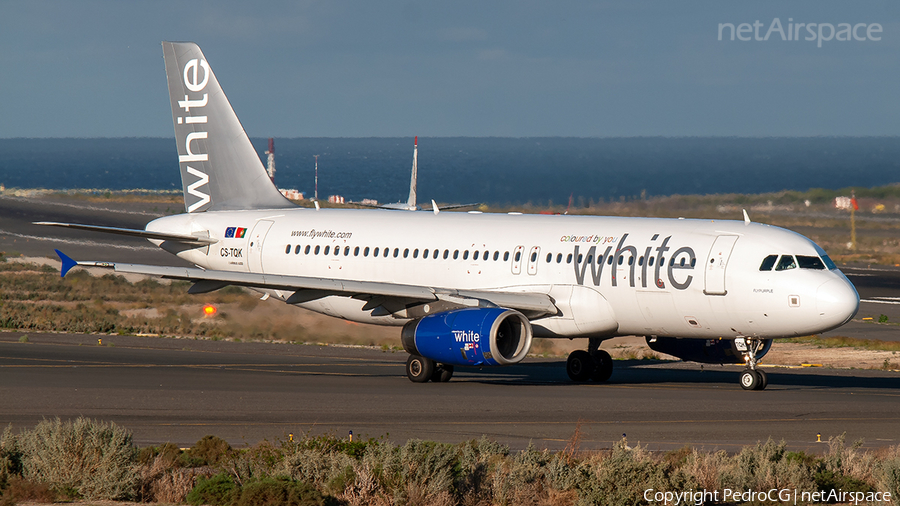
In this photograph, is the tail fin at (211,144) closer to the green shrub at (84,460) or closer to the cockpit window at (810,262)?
the cockpit window at (810,262)

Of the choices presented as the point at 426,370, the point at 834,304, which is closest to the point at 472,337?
the point at 426,370

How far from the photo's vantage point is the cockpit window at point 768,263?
85.1 feet

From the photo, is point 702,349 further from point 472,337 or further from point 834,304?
point 472,337

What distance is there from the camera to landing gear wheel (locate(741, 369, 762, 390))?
27234 mm

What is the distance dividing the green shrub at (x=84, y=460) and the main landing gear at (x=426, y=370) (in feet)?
46.3

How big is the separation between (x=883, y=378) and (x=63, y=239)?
215 feet

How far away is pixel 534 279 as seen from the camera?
95.0 ft

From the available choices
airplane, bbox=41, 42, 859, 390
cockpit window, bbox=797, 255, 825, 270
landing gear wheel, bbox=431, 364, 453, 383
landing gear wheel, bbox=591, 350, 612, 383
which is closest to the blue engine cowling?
airplane, bbox=41, 42, 859, 390

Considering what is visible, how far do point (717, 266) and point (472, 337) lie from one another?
5896 mm

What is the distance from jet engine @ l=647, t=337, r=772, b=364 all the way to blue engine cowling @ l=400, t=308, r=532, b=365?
15.8 ft

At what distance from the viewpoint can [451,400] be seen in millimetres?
25547

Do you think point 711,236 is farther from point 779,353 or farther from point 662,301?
point 779,353

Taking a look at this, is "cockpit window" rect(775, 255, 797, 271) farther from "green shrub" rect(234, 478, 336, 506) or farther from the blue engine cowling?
"green shrub" rect(234, 478, 336, 506)

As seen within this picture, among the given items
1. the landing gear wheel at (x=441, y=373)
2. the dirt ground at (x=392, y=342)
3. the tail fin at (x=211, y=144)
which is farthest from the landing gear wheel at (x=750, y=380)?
the tail fin at (x=211, y=144)
